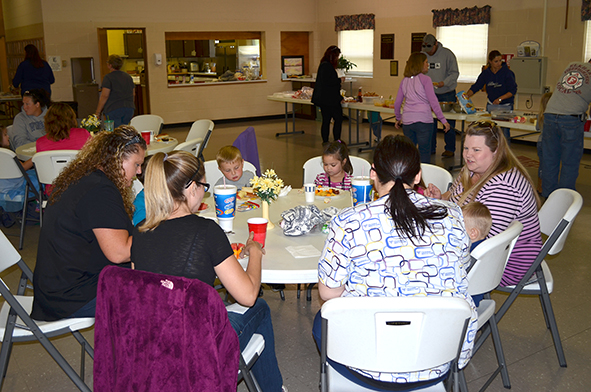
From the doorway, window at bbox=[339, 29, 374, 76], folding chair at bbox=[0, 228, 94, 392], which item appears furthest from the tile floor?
window at bbox=[339, 29, 374, 76]

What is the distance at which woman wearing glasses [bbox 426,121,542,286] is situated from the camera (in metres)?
2.45

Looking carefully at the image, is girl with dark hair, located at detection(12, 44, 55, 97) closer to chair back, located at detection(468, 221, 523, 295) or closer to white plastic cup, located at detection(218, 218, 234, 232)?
white plastic cup, located at detection(218, 218, 234, 232)

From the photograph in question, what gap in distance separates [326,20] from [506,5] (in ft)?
15.7

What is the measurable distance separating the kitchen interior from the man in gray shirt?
7899 mm

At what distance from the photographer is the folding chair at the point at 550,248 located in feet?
7.58

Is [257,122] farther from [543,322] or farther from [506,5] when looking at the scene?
[543,322]

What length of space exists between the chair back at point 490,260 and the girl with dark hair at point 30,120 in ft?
15.6

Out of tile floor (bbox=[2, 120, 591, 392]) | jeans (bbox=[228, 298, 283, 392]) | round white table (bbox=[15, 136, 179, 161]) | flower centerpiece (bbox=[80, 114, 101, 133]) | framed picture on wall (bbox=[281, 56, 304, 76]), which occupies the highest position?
framed picture on wall (bbox=[281, 56, 304, 76])

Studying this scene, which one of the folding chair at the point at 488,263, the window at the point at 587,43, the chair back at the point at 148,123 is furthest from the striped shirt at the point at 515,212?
the window at the point at 587,43

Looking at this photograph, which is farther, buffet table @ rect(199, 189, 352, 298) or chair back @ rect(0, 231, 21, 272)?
chair back @ rect(0, 231, 21, 272)

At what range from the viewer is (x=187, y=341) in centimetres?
158

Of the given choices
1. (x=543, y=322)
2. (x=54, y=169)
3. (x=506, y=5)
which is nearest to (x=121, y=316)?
(x=543, y=322)

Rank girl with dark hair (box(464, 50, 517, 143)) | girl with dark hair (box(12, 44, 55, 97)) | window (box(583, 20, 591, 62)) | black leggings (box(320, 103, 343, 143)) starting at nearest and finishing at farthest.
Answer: girl with dark hair (box(464, 50, 517, 143)) → window (box(583, 20, 591, 62)) → black leggings (box(320, 103, 343, 143)) → girl with dark hair (box(12, 44, 55, 97))

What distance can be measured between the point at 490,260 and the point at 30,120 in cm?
489
